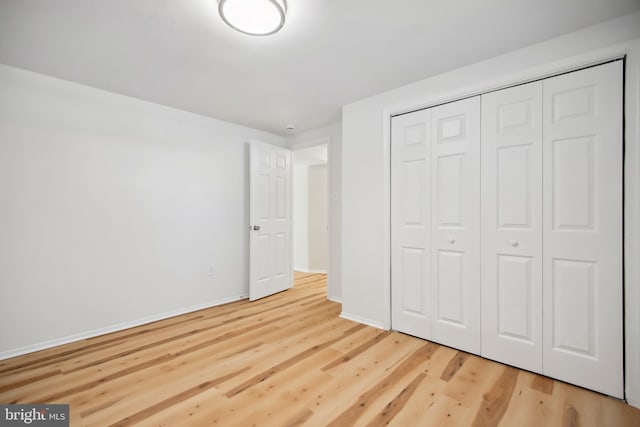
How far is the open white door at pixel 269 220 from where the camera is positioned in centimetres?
390

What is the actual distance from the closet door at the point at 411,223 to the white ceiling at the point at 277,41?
491mm

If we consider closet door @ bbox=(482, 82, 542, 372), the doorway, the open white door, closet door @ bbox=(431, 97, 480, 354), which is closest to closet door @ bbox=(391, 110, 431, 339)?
closet door @ bbox=(431, 97, 480, 354)

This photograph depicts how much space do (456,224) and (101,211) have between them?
3.34 m

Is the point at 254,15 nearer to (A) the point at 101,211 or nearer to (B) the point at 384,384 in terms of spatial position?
(A) the point at 101,211

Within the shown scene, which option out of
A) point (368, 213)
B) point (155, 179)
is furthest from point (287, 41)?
point (155, 179)

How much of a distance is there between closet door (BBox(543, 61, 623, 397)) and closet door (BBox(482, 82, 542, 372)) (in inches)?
2.6

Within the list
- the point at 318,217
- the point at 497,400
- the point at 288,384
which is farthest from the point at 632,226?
the point at 318,217

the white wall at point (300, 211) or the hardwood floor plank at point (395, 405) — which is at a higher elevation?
the white wall at point (300, 211)

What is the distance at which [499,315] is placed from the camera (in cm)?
225

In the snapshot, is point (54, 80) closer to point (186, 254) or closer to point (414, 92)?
point (186, 254)

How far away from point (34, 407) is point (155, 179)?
213 centimetres

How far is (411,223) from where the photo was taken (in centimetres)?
276

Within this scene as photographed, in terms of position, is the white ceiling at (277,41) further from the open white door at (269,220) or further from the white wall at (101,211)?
the open white door at (269,220)

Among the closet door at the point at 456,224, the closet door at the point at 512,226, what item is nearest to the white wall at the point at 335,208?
the closet door at the point at 456,224
